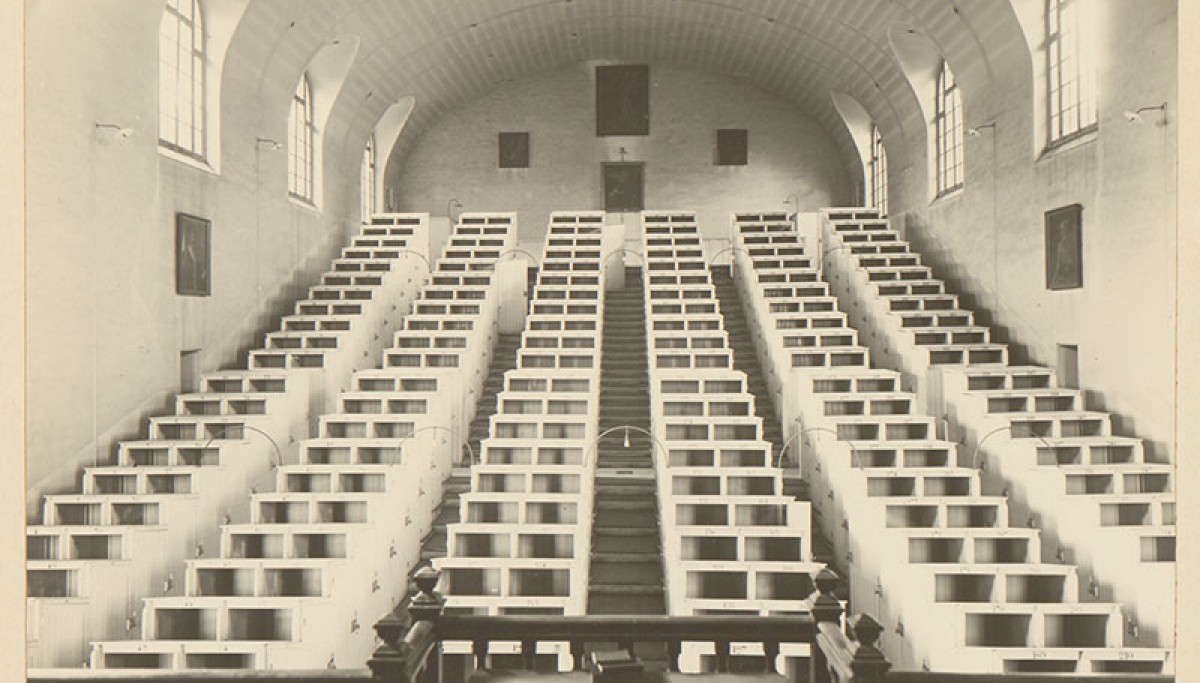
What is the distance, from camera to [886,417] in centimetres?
669

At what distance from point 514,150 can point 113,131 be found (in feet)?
37.2

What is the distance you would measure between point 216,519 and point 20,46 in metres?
4.18

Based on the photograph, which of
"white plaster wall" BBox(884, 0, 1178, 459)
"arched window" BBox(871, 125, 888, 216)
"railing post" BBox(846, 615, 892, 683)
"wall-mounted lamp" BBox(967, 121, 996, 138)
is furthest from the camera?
"arched window" BBox(871, 125, 888, 216)

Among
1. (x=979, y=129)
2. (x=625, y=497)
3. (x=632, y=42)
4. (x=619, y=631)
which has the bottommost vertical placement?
(x=625, y=497)

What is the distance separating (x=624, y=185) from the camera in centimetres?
1708

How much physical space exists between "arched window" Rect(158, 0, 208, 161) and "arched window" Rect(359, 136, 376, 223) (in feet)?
20.4

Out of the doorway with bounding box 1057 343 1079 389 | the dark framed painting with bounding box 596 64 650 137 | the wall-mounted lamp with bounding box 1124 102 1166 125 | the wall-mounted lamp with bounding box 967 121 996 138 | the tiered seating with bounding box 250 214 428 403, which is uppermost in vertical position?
the dark framed painting with bounding box 596 64 650 137

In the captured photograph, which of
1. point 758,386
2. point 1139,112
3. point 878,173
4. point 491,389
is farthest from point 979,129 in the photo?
point 491,389

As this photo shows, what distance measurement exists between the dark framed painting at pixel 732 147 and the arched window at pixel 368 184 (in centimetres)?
653

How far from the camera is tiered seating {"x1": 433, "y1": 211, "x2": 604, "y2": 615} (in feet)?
17.1

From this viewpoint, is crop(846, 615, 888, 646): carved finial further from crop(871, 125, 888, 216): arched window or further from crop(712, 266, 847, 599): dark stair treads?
crop(871, 125, 888, 216): arched window

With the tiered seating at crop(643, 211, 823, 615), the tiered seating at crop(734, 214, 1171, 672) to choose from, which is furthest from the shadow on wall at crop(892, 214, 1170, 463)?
the tiered seating at crop(643, 211, 823, 615)

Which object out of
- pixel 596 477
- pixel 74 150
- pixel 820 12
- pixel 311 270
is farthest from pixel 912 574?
pixel 820 12

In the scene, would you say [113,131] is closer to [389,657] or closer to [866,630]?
[389,657]
